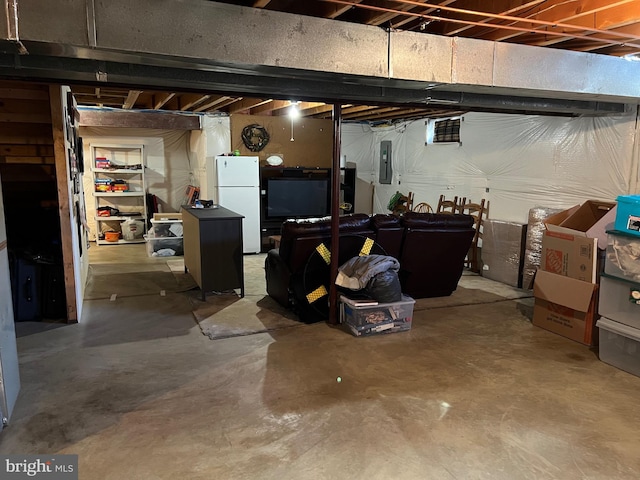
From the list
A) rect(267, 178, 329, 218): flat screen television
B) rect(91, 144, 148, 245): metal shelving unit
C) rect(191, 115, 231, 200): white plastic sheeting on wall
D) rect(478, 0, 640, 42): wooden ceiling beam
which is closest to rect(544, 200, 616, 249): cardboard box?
rect(478, 0, 640, 42): wooden ceiling beam

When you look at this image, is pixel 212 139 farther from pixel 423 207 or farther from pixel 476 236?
pixel 476 236

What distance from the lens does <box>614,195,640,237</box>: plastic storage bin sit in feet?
9.84

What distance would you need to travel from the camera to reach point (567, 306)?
3602mm

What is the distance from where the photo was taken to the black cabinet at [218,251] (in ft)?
14.6

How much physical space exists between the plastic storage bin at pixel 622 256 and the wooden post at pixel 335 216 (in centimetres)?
202

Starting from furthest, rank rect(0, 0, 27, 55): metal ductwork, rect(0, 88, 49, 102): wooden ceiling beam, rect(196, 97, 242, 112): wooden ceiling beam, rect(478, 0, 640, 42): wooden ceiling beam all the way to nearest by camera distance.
A: 1. rect(196, 97, 242, 112): wooden ceiling beam
2. rect(0, 88, 49, 102): wooden ceiling beam
3. rect(478, 0, 640, 42): wooden ceiling beam
4. rect(0, 0, 27, 55): metal ductwork

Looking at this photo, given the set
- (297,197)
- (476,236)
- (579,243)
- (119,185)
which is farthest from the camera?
(119,185)

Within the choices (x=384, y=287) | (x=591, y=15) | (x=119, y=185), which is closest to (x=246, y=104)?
(x=119, y=185)

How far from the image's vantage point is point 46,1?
195cm

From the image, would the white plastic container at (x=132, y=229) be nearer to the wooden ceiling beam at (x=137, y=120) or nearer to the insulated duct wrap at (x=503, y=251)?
the wooden ceiling beam at (x=137, y=120)

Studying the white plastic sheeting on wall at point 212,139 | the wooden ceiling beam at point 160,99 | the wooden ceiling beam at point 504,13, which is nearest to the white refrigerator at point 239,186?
the white plastic sheeting on wall at point 212,139

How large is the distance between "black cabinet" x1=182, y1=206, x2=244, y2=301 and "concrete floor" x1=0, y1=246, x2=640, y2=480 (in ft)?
2.34

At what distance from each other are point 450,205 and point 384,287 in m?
3.31

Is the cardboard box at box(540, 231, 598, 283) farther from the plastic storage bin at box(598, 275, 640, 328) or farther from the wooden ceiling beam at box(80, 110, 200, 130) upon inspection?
the wooden ceiling beam at box(80, 110, 200, 130)
